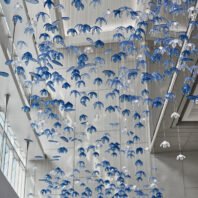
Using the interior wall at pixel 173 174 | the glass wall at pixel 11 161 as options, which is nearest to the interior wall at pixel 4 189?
the glass wall at pixel 11 161

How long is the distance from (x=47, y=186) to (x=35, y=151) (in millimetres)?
982

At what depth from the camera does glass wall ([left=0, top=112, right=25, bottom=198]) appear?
10586 mm

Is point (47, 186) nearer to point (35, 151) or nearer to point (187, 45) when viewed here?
point (35, 151)

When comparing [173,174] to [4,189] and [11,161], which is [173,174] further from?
[4,189]

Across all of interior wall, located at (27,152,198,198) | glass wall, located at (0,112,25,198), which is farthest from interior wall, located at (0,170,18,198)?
interior wall, located at (27,152,198,198)

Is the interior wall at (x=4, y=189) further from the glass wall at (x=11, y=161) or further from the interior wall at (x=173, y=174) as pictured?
the interior wall at (x=173, y=174)

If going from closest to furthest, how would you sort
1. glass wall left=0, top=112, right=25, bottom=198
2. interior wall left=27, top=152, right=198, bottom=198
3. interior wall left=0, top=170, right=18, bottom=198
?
interior wall left=0, top=170, right=18, bottom=198
glass wall left=0, top=112, right=25, bottom=198
interior wall left=27, top=152, right=198, bottom=198

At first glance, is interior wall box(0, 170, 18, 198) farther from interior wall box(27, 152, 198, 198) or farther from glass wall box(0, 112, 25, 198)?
interior wall box(27, 152, 198, 198)

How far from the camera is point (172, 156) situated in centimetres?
1191

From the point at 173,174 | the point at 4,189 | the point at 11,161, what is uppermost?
the point at 11,161

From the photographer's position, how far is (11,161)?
11.4m

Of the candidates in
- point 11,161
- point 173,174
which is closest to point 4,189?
point 11,161

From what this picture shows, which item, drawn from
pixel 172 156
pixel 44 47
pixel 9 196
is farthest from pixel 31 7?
pixel 172 156

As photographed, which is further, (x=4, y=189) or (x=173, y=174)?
(x=173, y=174)
